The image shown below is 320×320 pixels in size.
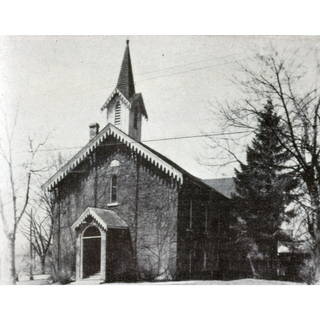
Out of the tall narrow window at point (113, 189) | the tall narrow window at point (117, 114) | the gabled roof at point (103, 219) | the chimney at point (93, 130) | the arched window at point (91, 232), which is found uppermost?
the tall narrow window at point (117, 114)

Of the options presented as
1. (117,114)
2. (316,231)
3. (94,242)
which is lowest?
(94,242)

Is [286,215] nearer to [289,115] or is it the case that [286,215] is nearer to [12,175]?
[289,115]

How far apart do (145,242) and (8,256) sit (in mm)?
6684

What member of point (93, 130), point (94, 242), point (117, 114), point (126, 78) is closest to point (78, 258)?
point (94, 242)

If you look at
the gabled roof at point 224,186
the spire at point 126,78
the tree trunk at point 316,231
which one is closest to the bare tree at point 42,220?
the spire at point 126,78

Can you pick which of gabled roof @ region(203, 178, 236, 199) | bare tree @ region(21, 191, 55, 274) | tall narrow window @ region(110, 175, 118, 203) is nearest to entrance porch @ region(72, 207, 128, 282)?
tall narrow window @ region(110, 175, 118, 203)

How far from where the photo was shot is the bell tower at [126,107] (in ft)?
65.0

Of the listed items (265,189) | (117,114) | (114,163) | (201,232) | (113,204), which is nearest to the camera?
(265,189)

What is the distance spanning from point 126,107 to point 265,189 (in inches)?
295

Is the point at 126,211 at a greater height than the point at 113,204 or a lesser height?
lesser

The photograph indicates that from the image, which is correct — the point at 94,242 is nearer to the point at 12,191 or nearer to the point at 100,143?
the point at 100,143

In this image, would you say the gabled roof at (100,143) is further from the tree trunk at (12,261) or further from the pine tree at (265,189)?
the tree trunk at (12,261)

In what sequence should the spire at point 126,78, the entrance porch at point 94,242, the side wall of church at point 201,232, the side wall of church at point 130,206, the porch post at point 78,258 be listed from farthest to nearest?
the side wall of church at point 201,232
the side wall of church at point 130,206
the porch post at point 78,258
the entrance porch at point 94,242
the spire at point 126,78

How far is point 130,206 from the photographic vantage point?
23.2m
